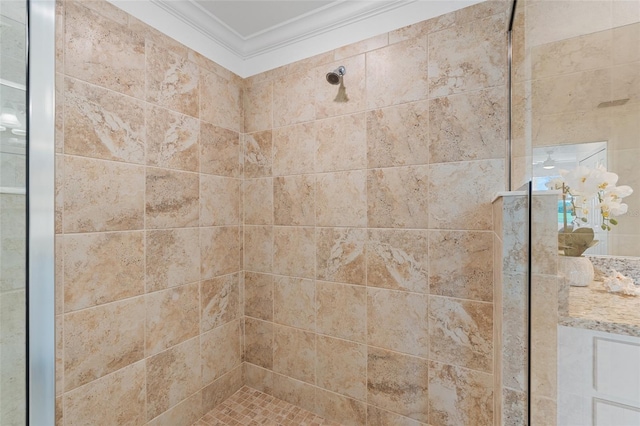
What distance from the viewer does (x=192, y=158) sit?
1.49 metres

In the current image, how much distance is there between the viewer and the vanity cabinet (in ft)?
1.77

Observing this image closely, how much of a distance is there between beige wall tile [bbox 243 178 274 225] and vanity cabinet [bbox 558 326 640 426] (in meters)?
1.42

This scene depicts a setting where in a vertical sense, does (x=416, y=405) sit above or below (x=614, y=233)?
below

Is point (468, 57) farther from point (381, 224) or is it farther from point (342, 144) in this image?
point (381, 224)

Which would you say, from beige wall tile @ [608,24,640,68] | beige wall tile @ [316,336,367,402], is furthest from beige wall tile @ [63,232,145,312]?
beige wall tile @ [608,24,640,68]

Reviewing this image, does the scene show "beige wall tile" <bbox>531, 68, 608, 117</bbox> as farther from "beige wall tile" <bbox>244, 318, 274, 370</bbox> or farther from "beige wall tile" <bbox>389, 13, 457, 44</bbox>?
"beige wall tile" <bbox>244, 318, 274, 370</bbox>

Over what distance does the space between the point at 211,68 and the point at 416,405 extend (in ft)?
6.85

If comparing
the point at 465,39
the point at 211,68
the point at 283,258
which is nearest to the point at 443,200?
the point at 465,39

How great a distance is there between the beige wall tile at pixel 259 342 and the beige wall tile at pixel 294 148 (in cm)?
97

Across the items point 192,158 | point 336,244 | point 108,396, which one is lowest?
point 108,396

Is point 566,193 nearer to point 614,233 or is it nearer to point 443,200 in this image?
point 614,233

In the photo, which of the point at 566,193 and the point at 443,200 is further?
the point at 443,200

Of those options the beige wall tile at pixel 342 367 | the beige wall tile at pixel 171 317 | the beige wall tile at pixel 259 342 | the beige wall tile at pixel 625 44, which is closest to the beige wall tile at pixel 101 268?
the beige wall tile at pixel 171 317

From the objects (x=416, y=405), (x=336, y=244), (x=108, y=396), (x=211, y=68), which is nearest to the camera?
(x=108, y=396)
